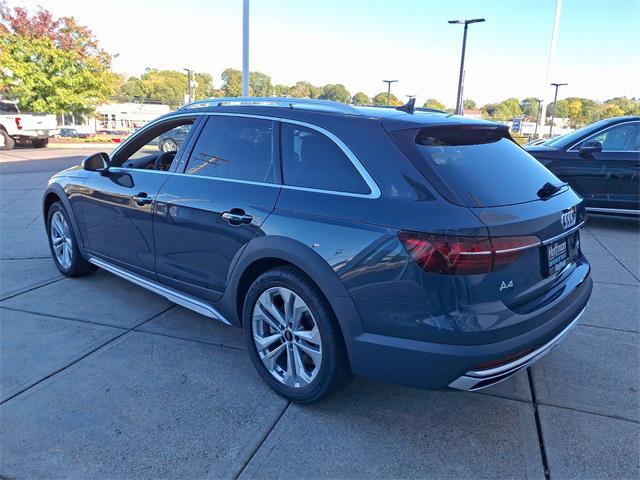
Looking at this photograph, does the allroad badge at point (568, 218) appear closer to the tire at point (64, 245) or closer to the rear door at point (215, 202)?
the rear door at point (215, 202)

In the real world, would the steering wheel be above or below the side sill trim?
above

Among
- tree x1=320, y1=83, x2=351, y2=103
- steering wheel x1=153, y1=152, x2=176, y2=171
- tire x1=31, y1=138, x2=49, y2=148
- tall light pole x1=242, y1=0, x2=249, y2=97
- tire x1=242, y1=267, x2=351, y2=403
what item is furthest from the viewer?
tire x1=31, y1=138, x2=49, y2=148

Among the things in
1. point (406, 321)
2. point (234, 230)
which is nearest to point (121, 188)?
point (234, 230)

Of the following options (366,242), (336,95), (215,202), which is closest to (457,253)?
(366,242)

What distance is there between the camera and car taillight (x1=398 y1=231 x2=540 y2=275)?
2.19 meters

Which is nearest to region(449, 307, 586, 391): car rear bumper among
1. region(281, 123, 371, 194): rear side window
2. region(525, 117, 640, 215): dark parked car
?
region(281, 123, 371, 194): rear side window

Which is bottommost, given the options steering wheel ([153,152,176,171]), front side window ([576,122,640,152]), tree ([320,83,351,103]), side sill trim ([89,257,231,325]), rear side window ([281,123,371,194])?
side sill trim ([89,257,231,325])

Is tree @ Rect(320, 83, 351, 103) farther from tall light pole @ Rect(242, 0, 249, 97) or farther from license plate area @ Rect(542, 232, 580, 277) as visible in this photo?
tall light pole @ Rect(242, 0, 249, 97)

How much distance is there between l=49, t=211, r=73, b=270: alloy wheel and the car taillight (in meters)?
3.81

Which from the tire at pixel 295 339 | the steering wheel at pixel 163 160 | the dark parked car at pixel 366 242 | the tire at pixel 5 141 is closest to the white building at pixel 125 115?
the tire at pixel 5 141

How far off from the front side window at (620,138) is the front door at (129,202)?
6.49 m

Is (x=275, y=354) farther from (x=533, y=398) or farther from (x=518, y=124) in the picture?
(x=518, y=124)

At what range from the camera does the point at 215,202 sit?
3160mm

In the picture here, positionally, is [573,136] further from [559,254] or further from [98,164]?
[98,164]
